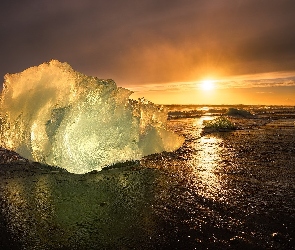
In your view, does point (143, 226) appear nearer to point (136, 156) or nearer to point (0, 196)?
point (0, 196)

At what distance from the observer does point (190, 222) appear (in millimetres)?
2984

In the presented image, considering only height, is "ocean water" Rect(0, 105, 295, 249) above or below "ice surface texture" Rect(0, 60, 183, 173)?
below

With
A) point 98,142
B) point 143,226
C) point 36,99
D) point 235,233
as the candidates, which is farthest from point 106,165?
point 235,233

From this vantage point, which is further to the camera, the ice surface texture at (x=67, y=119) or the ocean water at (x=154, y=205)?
the ice surface texture at (x=67, y=119)

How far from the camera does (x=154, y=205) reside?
3521mm

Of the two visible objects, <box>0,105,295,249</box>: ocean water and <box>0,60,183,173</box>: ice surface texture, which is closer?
<box>0,105,295,249</box>: ocean water

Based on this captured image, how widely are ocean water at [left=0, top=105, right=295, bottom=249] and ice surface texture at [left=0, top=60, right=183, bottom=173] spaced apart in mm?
346

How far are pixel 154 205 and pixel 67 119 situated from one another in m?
2.84

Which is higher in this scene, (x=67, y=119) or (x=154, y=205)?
(x=67, y=119)

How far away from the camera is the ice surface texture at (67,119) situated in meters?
5.64

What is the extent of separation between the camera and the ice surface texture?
222 inches

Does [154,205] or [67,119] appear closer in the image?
[154,205]

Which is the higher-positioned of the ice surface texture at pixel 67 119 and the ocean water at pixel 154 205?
the ice surface texture at pixel 67 119

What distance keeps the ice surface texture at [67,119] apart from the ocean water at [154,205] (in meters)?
0.35
